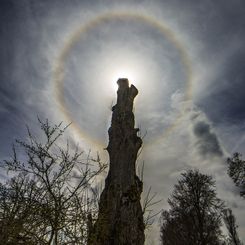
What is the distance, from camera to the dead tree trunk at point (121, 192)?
16.0ft

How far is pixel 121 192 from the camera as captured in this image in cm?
539

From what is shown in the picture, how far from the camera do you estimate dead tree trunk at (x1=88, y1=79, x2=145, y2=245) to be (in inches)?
193

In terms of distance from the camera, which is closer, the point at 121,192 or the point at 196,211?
the point at 121,192

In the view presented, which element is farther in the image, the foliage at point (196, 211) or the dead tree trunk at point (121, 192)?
the foliage at point (196, 211)

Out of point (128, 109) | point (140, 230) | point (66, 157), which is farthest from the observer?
point (128, 109)

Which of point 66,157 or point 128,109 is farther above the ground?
point 128,109

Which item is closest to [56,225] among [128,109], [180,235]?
[128,109]

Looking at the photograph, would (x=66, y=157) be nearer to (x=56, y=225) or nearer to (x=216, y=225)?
(x=56, y=225)

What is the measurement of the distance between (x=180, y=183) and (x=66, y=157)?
1514cm

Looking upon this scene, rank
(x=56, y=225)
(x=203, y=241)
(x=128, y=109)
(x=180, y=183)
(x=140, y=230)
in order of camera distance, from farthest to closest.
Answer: (x=180, y=183)
(x=203, y=241)
(x=128, y=109)
(x=140, y=230)
(x=56, y=225)

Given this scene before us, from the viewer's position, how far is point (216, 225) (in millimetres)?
17312

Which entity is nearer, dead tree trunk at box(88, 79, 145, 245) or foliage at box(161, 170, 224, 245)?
dead tree trunk at box(88, 79, 145, 245)

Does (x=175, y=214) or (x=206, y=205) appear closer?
(x=206, y=205)

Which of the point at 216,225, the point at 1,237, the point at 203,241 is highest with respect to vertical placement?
the point at 216,225
